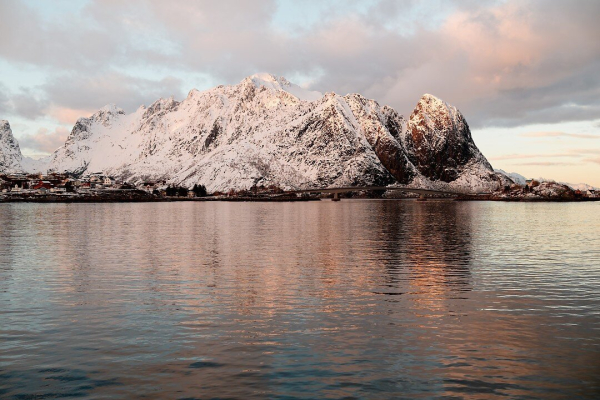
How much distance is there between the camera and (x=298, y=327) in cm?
2634

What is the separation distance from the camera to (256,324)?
88.5 ft

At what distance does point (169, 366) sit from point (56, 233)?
73.0 metres

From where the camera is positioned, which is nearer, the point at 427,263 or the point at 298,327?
the point at 298,327

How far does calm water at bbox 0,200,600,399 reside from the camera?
62.3 feet

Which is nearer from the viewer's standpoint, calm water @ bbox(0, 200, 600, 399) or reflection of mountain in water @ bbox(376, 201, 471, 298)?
calm water @ bbox(0, 200, 600, 399)

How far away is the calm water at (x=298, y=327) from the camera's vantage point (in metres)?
19.0

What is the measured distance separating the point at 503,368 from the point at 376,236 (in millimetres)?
61607

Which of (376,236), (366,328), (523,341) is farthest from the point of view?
(376,236)

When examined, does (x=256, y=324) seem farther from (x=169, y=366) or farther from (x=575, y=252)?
(x=575, y=252)

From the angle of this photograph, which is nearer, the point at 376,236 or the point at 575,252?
the point at 575,252

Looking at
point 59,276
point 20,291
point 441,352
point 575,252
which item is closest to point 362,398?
point 441,352

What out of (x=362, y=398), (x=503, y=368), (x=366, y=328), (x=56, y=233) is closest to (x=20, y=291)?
(x=366, y=328)

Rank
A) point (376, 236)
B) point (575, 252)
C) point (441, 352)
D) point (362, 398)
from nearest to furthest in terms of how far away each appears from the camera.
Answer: point (362, 398)
point (441, 352)
point (575, 252)
point (376, 236)

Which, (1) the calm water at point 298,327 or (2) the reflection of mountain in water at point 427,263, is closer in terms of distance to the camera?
(1) the calm water at point 298,327
